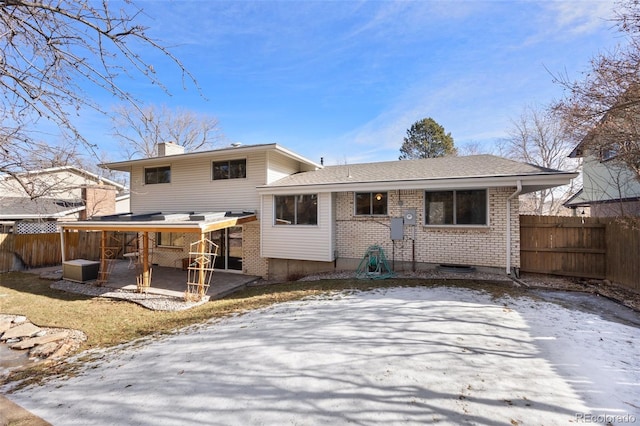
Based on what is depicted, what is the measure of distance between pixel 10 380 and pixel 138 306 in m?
3.77

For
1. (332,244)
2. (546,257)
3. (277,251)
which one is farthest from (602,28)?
(277,251)

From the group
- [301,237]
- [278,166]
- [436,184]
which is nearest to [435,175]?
[436,184]

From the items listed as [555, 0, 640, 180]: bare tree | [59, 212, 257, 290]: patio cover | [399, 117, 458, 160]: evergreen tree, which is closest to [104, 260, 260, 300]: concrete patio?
[59, 212, 257, 290]: patio cover

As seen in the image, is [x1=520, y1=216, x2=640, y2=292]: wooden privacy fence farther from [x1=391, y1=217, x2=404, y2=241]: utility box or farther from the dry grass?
[x1=391, y1=217, x2=404, y2=241]: utility box

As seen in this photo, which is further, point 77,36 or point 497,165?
point 497,165

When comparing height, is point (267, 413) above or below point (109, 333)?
above

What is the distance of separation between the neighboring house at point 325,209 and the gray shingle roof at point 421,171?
0.12 feet

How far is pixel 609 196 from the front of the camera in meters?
13.4

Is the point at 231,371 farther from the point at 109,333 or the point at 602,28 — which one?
the point at 602,28

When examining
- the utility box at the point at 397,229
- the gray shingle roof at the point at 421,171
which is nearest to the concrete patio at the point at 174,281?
the gray shingle roof at the point at 421,171

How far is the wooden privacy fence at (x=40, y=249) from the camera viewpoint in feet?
44.8

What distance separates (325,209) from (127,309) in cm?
676

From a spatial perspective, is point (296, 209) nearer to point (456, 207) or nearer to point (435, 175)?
point (435, 175)

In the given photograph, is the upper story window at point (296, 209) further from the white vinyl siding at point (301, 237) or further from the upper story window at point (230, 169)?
the upper story window at point (230, 169)
